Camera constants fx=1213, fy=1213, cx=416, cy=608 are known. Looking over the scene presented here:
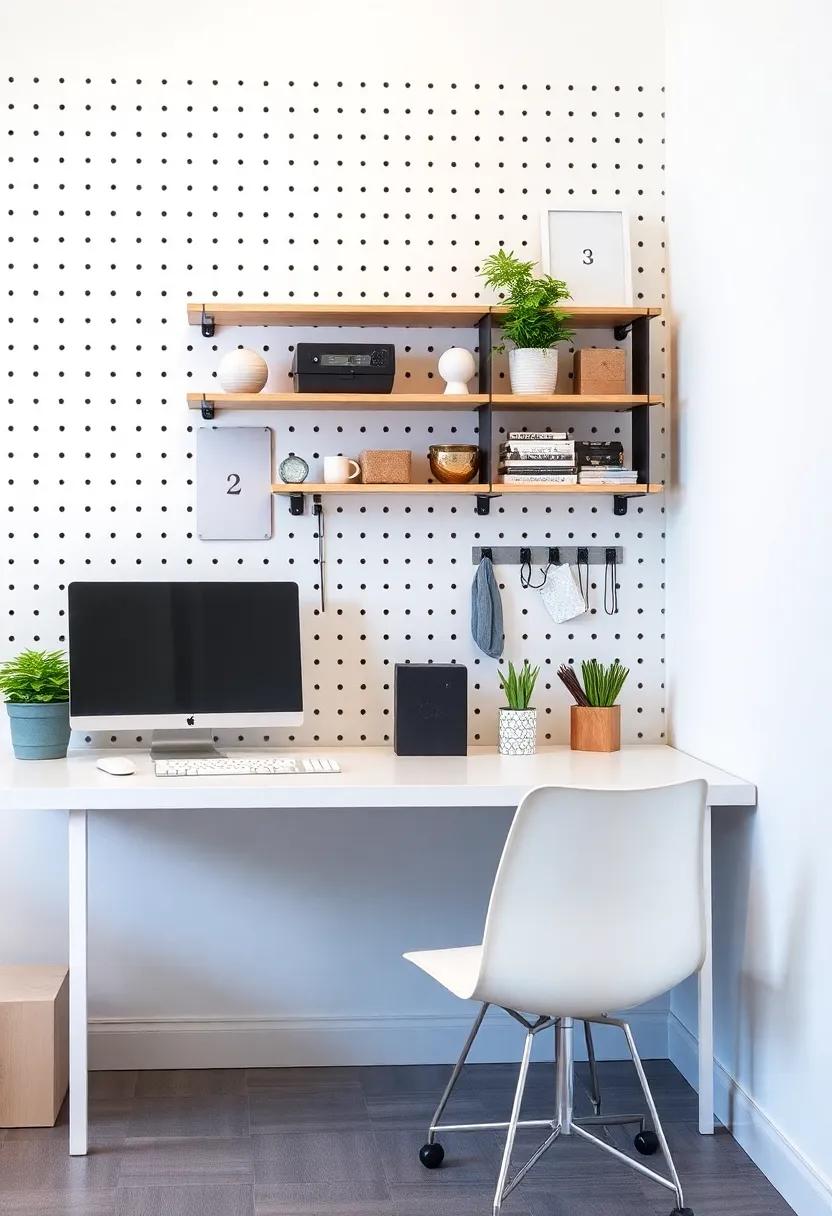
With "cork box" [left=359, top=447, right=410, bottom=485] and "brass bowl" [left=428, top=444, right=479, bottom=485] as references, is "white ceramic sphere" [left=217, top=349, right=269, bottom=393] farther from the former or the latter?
"brass bowl" [left=428, top=444, right=479, bottom=485]

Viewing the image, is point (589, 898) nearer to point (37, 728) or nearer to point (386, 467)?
point (386, 467)

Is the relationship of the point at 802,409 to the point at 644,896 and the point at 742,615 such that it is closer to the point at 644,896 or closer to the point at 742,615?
the point at 742,615

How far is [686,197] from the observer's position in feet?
9.93

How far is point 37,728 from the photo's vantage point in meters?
2.88

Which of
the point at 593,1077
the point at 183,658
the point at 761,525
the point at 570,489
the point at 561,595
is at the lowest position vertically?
the point at 593,1077

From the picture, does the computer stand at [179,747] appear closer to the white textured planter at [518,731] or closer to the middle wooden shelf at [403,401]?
the white textured planter at [518,731]

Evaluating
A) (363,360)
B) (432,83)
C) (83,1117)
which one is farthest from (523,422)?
(83,1117)

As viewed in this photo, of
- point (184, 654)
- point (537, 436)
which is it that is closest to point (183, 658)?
point (184, 654)

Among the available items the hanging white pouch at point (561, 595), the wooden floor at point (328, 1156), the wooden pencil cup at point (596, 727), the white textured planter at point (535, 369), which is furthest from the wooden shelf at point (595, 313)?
the wooden floor at point (328, 1156)

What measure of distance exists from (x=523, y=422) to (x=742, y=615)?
2.73 feet

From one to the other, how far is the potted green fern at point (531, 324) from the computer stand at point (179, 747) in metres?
1.15

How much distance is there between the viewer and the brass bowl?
3002 millimetres

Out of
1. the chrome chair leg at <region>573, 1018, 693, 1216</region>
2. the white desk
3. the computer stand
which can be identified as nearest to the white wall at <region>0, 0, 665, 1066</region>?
the computer stand

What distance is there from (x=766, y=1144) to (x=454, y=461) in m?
1.67
